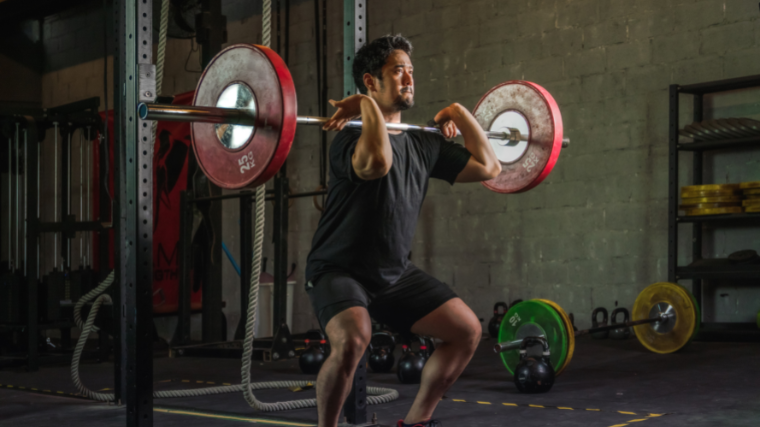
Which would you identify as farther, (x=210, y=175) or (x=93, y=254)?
(x=93, y=254)

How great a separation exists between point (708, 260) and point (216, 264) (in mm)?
3259

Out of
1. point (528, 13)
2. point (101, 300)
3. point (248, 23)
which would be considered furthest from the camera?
point (248, 23)

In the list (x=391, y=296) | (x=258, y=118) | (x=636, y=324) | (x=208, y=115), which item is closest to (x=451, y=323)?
(x=391, y=296)

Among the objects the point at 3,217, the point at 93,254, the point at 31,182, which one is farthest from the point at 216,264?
the point at 3,217

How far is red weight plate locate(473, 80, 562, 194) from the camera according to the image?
286 cm

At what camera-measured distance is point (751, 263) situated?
4.76 meters

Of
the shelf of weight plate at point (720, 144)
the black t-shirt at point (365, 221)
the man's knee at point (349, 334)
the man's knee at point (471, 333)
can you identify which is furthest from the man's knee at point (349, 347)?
the shelf of weight plate at point (720, 144)

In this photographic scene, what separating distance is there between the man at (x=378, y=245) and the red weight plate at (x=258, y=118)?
0.55ft

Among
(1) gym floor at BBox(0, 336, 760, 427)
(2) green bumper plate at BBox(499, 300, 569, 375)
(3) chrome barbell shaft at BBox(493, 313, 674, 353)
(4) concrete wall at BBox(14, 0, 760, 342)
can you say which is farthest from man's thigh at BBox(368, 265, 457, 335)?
(4) concrete wall at BBox(14, 0, 760, 342)

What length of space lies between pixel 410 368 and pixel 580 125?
8.60ft

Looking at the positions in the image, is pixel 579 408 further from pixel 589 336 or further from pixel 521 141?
pixel 589 336

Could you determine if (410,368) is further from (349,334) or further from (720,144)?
(720,144)

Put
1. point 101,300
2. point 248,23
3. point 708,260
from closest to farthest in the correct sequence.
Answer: point 101,300, point 708,260, point 248,23

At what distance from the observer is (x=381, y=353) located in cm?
441
